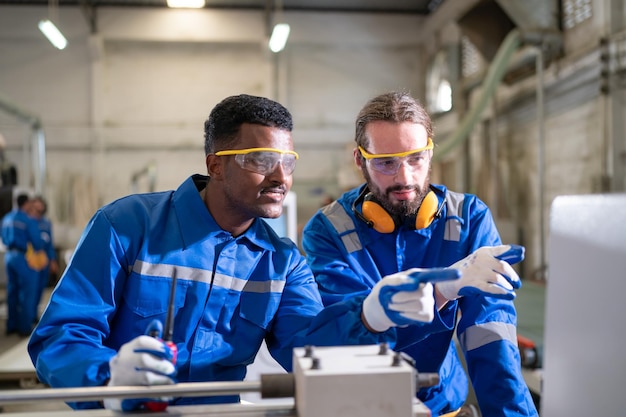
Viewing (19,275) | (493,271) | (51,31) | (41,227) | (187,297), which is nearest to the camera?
(493,271)

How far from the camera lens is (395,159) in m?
1.55

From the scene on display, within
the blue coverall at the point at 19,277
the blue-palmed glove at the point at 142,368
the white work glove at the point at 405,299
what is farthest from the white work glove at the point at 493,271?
the blue coverall at the point at 19,277

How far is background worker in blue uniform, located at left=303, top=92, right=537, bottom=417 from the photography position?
1482 mm

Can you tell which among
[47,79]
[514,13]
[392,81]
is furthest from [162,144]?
[514,13]

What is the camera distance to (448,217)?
5.24 feet

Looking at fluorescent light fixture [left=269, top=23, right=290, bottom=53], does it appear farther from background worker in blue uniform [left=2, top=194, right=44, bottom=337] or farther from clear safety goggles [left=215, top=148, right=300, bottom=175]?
clear safety goggles [left=215, top=148, right=300, bottom=175]

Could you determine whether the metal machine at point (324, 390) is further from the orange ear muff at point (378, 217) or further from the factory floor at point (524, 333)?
the factory floor at point (524, 333)

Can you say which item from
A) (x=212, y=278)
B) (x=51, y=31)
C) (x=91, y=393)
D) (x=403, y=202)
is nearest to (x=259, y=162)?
(x=212, y=278)

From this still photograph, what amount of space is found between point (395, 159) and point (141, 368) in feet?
2.90

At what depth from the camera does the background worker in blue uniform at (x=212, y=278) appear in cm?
129

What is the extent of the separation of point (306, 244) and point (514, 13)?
14.3 feet

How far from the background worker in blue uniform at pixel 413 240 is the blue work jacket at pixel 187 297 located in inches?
5.6

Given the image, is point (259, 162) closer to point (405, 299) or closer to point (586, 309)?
point (405, 299)

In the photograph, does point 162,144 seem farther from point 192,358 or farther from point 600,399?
point 600,399
